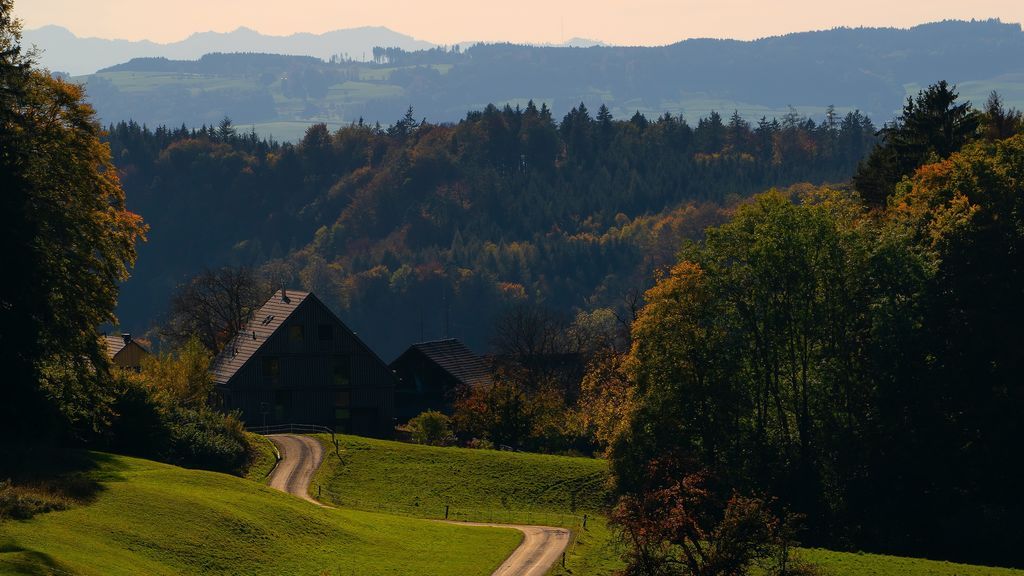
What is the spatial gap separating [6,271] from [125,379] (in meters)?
12.3

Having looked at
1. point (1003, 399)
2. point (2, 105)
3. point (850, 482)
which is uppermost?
point (2, 105)

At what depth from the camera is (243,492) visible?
50906mm

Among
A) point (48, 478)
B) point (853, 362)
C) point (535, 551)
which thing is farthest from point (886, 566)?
point (48, 478)

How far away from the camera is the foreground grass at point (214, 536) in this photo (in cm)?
3700

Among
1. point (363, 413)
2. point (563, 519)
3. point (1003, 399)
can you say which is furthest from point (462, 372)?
point (1003, 399)

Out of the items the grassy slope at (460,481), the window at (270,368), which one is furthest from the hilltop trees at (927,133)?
the window at (270,368)

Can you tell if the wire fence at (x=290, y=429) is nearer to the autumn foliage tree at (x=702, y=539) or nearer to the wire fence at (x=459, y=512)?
the wire fence at (x=459, y=512)

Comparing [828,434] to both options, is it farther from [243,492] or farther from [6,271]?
[6,271]

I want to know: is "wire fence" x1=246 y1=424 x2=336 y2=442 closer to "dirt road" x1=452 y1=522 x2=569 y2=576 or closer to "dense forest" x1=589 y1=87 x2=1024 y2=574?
"dense forest" x1=589 y1=87 x2=1024 y2=574

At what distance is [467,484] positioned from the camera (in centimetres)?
6438

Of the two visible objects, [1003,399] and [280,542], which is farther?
[1003,399]

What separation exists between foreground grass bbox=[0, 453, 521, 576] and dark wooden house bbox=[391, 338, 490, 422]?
53.2 metres

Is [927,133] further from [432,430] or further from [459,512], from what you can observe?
[459,512]

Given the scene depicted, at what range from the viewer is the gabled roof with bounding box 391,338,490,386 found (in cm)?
10862
